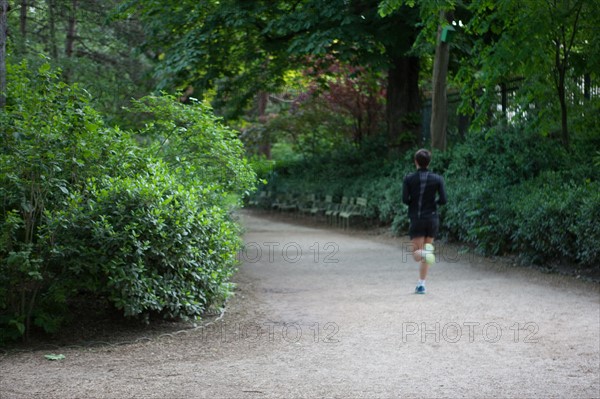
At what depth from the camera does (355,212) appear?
66.8 ft

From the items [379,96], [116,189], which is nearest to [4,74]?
[116,189]

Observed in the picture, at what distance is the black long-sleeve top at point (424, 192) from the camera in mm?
9930

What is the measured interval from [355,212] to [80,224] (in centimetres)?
1374

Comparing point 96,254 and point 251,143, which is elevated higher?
point 251,143

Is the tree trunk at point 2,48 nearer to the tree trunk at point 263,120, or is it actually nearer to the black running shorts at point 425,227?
the black running shorts at point 425,227

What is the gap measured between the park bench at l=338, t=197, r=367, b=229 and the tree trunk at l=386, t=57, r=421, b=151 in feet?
7.20

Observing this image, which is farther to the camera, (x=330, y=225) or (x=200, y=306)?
(x=330, y=225)

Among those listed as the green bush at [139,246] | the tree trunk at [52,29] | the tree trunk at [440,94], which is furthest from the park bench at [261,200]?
the green bush at [139,246]

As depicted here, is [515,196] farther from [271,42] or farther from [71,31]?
[71,31]

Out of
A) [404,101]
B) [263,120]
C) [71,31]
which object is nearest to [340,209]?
[404,101]

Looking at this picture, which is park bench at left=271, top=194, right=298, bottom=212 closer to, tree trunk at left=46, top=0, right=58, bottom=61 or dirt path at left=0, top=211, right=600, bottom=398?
tree trunk at left=46, top=0, right=58, bottom=61

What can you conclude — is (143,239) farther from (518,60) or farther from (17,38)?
(17,38)

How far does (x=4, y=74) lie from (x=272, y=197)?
22.0 m

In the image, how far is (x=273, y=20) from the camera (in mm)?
18344
